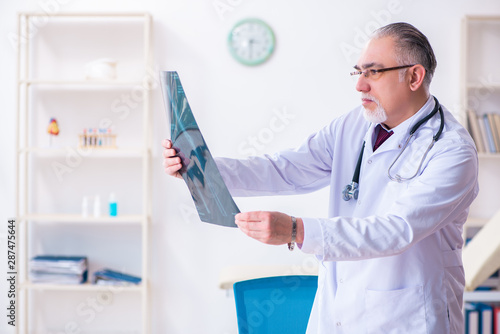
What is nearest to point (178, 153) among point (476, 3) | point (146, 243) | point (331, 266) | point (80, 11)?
point (331, 266)

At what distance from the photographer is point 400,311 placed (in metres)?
1.22

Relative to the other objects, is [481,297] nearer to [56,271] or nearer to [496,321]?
[496,321]

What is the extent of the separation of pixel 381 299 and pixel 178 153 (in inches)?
22.4

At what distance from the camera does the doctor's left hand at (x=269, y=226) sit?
1059mm

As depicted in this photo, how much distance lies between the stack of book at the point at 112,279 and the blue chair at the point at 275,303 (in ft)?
5.55

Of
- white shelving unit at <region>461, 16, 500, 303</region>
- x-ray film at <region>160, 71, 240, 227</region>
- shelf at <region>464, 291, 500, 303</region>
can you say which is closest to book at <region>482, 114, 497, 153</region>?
white shelving unit at <region>461, 16, 500, 303</region>

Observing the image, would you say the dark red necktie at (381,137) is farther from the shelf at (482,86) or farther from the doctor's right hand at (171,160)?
the shelf at (482,86)

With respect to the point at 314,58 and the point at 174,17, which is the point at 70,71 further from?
the point at 314,58

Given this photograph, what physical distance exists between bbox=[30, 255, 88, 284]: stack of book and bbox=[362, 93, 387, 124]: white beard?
2.24m

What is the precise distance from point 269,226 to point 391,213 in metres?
0.26

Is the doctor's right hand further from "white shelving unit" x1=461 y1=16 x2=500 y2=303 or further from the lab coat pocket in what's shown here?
"white shelving unit" x1=461 y1=16 x2=500 y2=303

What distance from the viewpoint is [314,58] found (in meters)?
3.24

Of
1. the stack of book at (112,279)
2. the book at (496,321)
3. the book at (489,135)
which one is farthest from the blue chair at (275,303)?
the book at (489,135)

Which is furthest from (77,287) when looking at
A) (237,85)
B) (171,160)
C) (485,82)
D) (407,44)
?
(485,82)
